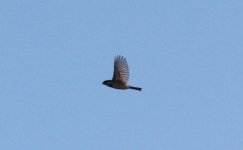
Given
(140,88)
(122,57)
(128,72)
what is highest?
(122,57)

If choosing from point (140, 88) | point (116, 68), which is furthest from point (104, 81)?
point (140, 88)

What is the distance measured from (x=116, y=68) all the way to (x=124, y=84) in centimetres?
100

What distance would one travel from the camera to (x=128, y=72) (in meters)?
13.3

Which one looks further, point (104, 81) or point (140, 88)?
point (104, 81)

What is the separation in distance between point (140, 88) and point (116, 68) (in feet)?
5.74

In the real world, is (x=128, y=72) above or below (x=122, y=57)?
below

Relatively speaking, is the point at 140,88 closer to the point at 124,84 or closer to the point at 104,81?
the point at 124,84

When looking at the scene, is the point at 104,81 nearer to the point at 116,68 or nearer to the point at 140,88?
the point at 116,68

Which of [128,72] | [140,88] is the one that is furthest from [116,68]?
[140,88]

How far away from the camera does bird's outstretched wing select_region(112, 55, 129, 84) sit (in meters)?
13.3

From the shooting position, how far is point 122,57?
13.6 meters

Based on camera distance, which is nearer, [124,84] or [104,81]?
[124,84]

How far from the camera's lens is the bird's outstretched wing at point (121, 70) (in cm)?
1326

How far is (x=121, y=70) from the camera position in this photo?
1340 centimetres
